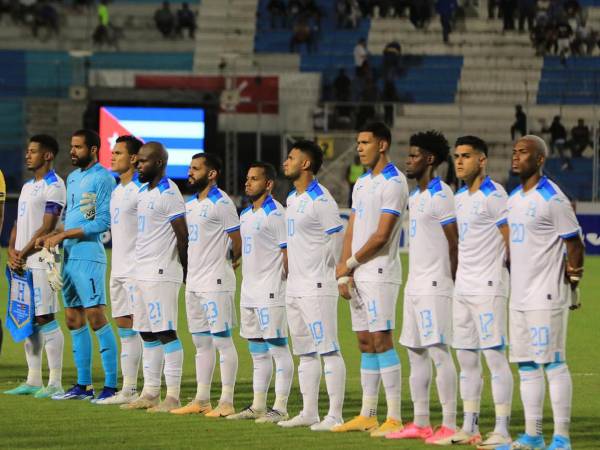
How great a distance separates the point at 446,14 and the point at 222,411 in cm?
3045

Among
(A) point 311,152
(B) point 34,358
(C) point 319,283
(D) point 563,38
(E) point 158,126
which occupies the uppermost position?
(D) point 563,38

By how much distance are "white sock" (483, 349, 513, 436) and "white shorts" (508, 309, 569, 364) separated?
315 millimetres

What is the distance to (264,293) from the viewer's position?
11.2 meters

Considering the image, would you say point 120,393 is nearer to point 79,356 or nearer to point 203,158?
point 79,356

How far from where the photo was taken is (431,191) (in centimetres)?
1017

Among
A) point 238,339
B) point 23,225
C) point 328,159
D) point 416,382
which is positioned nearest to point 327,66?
point 328,159

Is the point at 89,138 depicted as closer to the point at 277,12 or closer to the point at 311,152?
the point at 311,152

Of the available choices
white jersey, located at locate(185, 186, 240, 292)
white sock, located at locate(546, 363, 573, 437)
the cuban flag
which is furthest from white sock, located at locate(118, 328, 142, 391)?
the cuban flag

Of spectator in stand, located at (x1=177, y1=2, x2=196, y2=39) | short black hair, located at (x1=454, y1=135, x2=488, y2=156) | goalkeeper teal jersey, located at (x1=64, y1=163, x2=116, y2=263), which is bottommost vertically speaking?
goalkeeper teal jersey, located at (x1=64, y1=163, x2=116, y2=263)

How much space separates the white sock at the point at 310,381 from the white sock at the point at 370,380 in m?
0.45

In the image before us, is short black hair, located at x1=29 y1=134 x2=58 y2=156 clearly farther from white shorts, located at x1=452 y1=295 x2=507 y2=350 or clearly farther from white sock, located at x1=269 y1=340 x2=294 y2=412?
white shorts, located at x1=452 y1=295 x2=507 y2=350

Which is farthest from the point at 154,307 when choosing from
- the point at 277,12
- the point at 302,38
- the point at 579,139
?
the point at 277,12

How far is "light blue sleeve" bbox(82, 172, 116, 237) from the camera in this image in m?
12.2

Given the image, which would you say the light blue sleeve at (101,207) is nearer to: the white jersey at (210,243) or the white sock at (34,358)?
the white jersey at (210,243)
